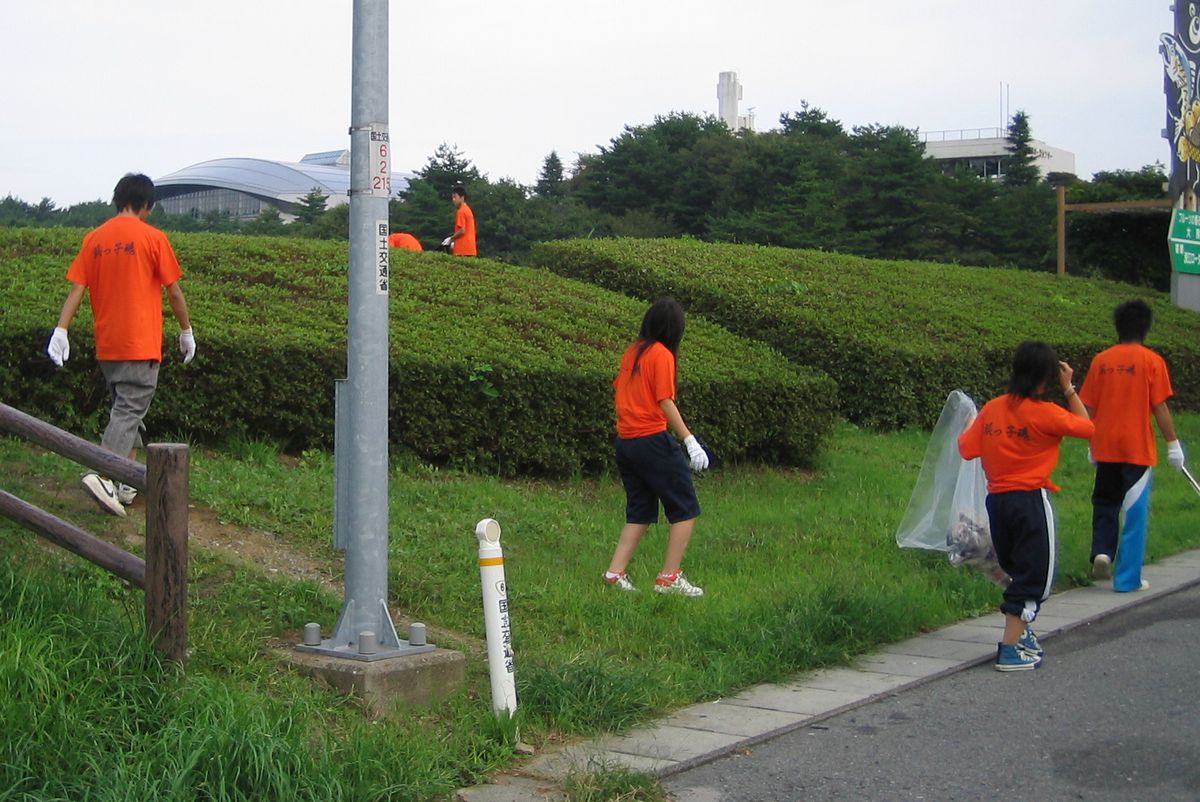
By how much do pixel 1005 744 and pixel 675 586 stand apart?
246cm

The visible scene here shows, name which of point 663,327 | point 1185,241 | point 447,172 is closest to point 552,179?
point 447,172

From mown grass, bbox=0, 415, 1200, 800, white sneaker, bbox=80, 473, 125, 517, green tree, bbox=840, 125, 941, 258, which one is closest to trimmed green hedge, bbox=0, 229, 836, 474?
mown grass, bbox=0, 415, 1200, 800

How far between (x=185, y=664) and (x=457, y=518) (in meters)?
3.50

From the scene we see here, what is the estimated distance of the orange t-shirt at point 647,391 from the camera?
24.6 ft

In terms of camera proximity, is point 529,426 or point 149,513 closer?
point 149,513

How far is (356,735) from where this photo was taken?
183 inches

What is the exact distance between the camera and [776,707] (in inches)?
230

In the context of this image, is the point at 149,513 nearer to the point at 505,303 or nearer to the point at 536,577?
the point at 536,577

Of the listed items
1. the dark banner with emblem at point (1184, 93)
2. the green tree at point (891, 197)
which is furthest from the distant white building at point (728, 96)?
the dark banner with emblem at point (1184, 93)

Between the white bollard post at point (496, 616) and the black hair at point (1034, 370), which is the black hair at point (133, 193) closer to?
the white bollard post at point (496, 616)

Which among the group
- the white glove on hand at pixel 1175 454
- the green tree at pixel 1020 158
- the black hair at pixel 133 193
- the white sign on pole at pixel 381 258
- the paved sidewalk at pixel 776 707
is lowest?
the paved sidewalk at pixel 776 707

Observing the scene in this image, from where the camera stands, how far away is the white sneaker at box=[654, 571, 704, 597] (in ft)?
24.1

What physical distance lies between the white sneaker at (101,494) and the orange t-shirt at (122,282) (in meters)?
0.65

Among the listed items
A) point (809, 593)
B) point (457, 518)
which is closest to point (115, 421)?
point (457, 518)
